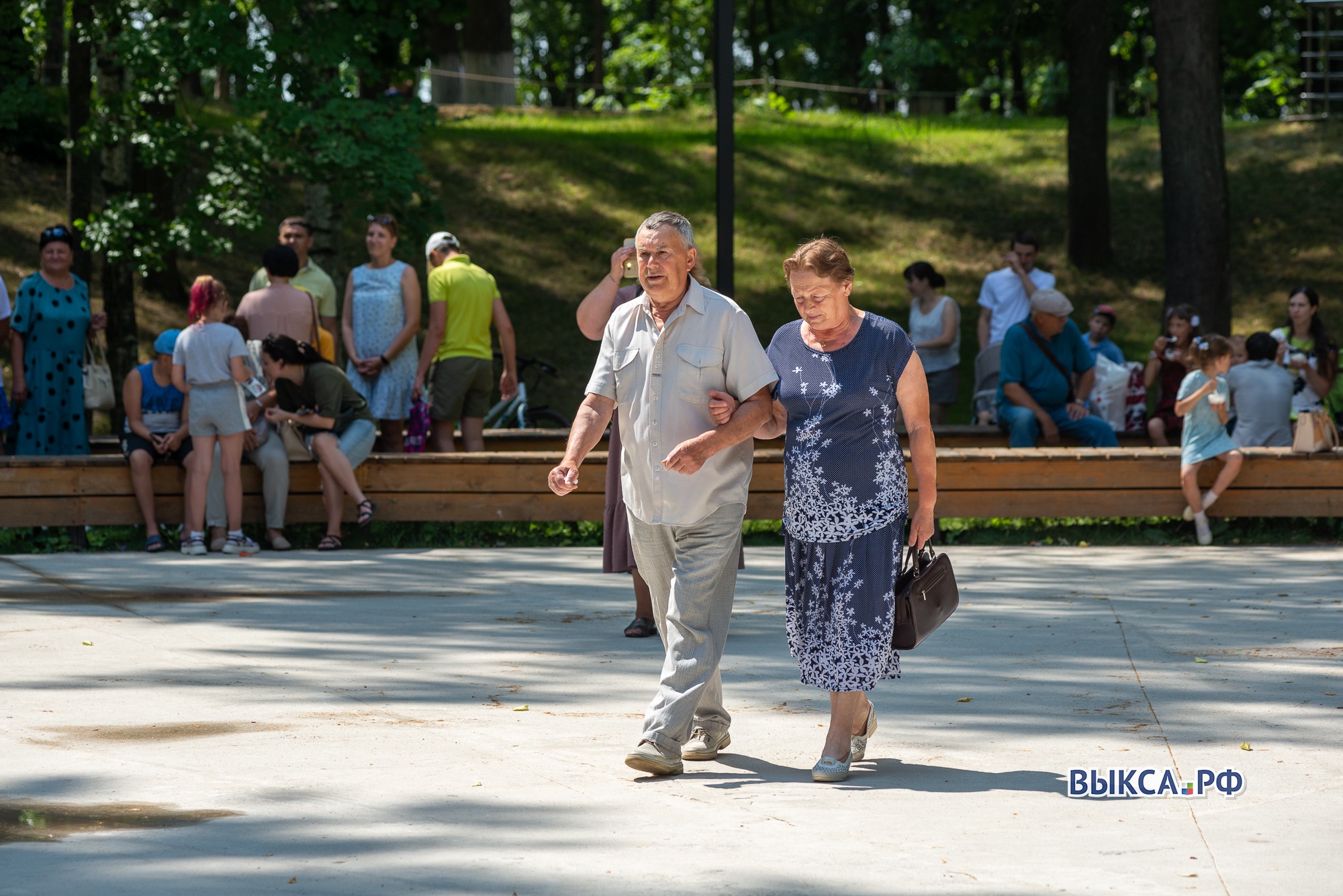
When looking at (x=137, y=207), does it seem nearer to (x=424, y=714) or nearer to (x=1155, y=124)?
(x=424, y=714)

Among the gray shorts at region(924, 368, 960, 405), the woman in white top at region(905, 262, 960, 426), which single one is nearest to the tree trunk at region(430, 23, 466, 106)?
the woman in white top at region(905, 262, 960, 426)

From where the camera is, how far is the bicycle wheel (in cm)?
1525

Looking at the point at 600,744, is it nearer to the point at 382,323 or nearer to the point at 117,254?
the point at 382,323

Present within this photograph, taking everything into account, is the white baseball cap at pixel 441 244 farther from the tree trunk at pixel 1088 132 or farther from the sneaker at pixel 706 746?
the tree trunk at pixel 1088 132

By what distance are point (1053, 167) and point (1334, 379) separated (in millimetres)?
14211

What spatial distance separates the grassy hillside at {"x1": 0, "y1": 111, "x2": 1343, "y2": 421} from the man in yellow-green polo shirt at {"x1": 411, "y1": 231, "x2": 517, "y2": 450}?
7.66 m

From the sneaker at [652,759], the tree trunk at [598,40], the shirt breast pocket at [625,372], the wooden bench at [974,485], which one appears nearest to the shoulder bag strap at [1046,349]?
the wooden bench at [974,485]

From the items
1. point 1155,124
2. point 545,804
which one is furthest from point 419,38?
point 1155,124

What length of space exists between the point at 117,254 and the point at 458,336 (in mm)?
4033

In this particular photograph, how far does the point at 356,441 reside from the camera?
10.7 metres

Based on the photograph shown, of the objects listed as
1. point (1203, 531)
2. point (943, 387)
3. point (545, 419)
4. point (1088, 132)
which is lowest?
point (1203, 531)

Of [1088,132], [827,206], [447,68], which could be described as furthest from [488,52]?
[1088,132]

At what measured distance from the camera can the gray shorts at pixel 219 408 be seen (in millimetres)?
10242

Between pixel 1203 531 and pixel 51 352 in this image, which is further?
pixel 51 352
